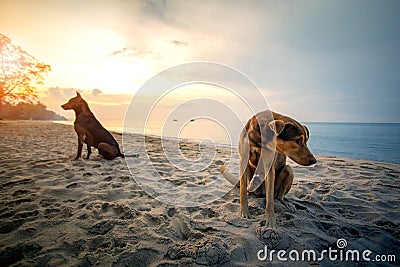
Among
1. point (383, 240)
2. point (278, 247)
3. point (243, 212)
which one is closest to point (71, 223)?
point (243, 212)

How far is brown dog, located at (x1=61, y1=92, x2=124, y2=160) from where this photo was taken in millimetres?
5797

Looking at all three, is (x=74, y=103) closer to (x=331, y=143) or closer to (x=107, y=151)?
(x=107, y=151)

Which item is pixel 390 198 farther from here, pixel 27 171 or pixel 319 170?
pixel 27 171

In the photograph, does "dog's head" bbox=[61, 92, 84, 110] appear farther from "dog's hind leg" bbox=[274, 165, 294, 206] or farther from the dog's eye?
the dog's eye

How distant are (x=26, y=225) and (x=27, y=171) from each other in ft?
8.79

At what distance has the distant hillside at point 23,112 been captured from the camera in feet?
87.9

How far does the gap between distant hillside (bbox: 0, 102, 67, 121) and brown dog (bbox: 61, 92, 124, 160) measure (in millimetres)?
22092

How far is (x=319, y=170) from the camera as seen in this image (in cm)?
580

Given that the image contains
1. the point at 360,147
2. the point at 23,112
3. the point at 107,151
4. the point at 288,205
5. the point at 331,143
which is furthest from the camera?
the point at 23,112

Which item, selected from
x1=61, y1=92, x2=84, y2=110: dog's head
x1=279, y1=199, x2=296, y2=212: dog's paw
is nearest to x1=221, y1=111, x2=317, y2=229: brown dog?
x1=279, y1=199, x2=296, y2=212: dog's paw

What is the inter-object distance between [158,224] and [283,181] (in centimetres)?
209

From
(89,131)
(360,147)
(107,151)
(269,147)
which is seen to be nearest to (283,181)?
(269,147)

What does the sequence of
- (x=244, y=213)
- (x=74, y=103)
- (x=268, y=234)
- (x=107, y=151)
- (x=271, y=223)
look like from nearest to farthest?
1. (x=268, y=234)
2. (x=271, y=223)
3. (x=244, y=213)
4. (x=107, y=151)
5. (x=74, y=103)

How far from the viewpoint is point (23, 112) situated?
101 feet
